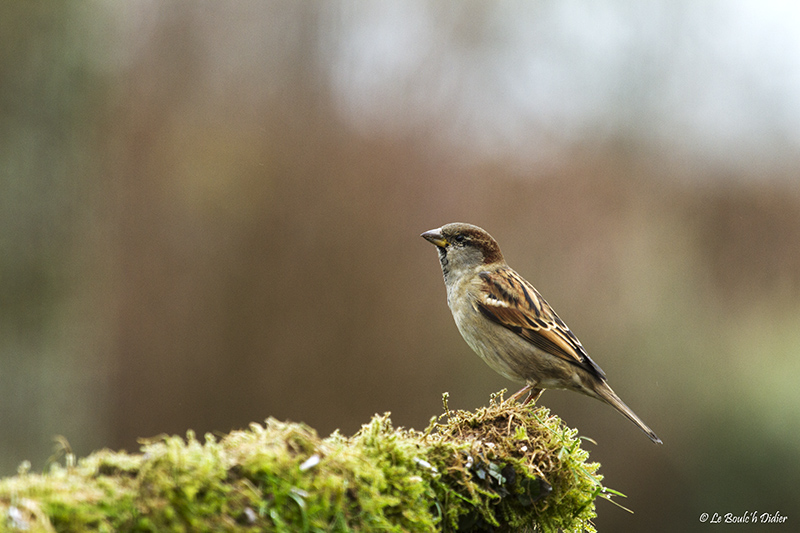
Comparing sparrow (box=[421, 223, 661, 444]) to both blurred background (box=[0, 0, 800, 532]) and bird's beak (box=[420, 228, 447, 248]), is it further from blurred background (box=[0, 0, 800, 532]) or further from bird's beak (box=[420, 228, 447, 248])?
blurred background (box=[0, 0, 800, 532])

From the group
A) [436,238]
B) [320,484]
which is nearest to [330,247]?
[436,238]

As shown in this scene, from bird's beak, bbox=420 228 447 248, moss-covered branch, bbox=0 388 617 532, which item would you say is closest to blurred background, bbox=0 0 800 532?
bird's beak, bbox=420 228 447 248

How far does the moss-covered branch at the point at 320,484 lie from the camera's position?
4.71ft

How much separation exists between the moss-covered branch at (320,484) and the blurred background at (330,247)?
20.2ft

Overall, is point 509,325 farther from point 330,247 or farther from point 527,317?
point 330,247

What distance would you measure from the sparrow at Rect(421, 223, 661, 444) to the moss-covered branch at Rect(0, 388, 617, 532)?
5.55ft

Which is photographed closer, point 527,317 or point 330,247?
point 527,317

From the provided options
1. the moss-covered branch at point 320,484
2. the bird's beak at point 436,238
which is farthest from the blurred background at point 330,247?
the moss-covered branch at point 320,484

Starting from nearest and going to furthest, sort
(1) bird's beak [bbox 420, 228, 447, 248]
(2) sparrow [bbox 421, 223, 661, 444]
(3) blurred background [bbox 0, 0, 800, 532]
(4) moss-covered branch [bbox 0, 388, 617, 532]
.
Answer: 1. (4) moss-covered branch [bbox 0, 388, 617, 532]
2. (2) sparrow [bbox 421, 223, 661, 444]
3. (1) bird's beak [bbox 420, 228, 447, 248]
4. (3) blurred background [bbox 0, 0, 800, 532]

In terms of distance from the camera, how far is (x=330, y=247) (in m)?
8.55

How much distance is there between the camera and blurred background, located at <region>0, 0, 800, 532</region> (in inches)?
327

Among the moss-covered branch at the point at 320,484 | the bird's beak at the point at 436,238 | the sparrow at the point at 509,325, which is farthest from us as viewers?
the bird's beak at the point at 436,238

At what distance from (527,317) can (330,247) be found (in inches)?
177

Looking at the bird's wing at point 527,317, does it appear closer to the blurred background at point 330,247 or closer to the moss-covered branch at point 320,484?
the moss-covered branch at point 320,484
